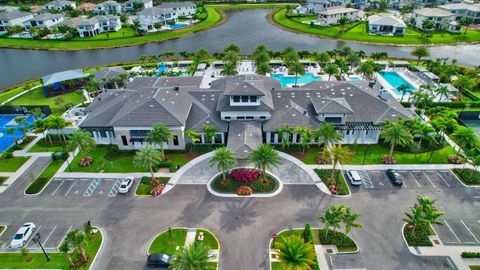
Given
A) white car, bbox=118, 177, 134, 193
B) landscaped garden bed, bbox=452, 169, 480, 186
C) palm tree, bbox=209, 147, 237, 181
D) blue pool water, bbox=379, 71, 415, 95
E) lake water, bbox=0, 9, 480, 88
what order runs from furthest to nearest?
lake water, bbox=0, 9, 480, 88 < blue pool water, bbox=379, 71, 415, 95 < landscaped garden bed, bbox=452, 169, 480, 186 < white car, bbox=118, 177, 134, 193 < palm tree, bbox=209, 147, 237, 181

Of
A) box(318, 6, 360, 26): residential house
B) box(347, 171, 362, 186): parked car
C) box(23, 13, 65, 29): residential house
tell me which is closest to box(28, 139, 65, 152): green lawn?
box(347, 171, 362, 186): parked car

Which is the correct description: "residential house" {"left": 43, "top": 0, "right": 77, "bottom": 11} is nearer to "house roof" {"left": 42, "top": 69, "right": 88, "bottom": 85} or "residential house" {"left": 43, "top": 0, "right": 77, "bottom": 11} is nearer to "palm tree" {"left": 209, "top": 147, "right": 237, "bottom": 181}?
"house roof" {"left": 42, "top": 69, "right": 88, "bottom": 85}

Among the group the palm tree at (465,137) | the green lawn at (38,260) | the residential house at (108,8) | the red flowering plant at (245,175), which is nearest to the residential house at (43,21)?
the residential house at (108,8)

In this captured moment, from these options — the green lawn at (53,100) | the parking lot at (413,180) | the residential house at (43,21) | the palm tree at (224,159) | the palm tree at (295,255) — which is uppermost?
the residential house at (43,21)

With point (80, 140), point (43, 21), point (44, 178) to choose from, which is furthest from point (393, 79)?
point (43, 21)

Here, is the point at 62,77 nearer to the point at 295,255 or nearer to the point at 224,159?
the point at 224,159

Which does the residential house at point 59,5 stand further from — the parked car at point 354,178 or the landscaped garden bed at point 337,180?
the parked car at point 354,178

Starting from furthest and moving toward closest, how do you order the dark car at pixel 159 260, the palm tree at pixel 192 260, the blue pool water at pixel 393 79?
the blue pool water at pixel 393 79 → the dark car at pixel 159 260 → the palm tree at pixel 192 260
